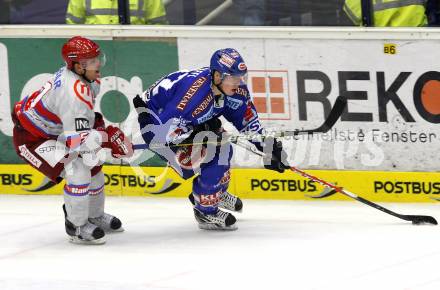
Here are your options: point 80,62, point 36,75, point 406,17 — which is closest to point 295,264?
point 80,62

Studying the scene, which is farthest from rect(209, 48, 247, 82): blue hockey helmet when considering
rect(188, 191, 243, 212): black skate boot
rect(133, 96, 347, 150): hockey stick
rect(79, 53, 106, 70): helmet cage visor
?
rect(188, 191, 243, 212): black skate boot

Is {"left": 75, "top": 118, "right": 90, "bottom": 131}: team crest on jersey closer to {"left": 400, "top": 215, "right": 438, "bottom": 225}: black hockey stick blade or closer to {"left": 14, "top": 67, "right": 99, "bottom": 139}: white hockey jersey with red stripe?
{"left": 14, "top": 67, "right": 99, "bottom": 139}: white hockey jersey with red stripe

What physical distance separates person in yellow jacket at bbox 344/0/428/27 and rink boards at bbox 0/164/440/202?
1.01 m

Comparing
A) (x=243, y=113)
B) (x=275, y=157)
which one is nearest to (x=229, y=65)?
(x=243, y=113)

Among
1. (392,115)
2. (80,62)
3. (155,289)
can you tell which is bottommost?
(155,289)

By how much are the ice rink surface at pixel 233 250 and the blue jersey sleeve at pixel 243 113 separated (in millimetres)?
634

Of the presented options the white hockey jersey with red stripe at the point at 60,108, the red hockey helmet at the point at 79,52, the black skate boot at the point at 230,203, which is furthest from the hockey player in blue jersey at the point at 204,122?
the red hockey helmet at the point at 79,52

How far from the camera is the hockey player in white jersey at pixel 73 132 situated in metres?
6.67

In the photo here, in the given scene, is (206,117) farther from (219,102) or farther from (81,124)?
(81,124)

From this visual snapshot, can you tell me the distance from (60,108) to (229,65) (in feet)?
3.29

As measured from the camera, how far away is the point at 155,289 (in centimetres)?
576

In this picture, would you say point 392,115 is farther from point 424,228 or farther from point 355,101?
point 424,228

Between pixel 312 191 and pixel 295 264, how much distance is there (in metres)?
1.89

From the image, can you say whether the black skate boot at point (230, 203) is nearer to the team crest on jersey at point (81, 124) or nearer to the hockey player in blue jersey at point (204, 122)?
the hockey player in blue jersey at point (204, 122)
